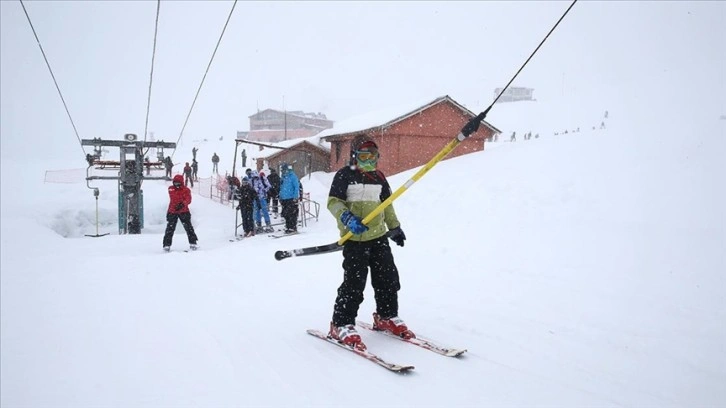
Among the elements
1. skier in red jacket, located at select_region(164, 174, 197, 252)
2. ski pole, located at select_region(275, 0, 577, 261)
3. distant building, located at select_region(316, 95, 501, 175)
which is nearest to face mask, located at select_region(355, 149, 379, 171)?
ski pole, located at select_region(275, 0, 577, 261)

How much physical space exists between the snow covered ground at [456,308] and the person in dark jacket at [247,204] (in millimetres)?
1544

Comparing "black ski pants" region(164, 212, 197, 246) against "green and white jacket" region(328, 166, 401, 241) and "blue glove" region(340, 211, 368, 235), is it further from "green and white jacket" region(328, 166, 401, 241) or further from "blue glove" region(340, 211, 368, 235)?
"blue glove" region(340, 211, 368, 235)

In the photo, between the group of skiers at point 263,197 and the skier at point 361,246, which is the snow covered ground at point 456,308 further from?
the group of skiers at point 263,197

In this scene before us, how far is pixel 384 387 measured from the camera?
295 centimetres

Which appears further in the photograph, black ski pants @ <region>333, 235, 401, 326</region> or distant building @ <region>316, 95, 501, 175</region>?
distant building @ <region>316, 95, 501, 175</region>

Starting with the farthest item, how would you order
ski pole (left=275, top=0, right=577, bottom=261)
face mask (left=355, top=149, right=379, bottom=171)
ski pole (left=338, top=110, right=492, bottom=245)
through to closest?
face mask (left=355, top=149, right=379, bottom=171), ski pole (left=338, top=110, right=492, bottom=245), ski pole (left=275, top=0, right=577, bottom=261)

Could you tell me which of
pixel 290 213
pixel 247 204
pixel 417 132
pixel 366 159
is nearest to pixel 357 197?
pixel 366 159

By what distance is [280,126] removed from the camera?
220 ft

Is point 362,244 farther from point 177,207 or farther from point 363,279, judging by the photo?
point 177,207

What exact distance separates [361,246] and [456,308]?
1772 mm

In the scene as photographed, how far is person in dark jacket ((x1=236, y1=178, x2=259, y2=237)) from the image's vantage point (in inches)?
489

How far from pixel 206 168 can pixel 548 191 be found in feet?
128

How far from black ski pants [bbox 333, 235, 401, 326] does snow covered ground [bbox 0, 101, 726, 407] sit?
37 cm

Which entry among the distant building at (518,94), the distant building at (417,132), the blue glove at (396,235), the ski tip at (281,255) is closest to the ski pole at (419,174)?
the ski tip at (281,255)
